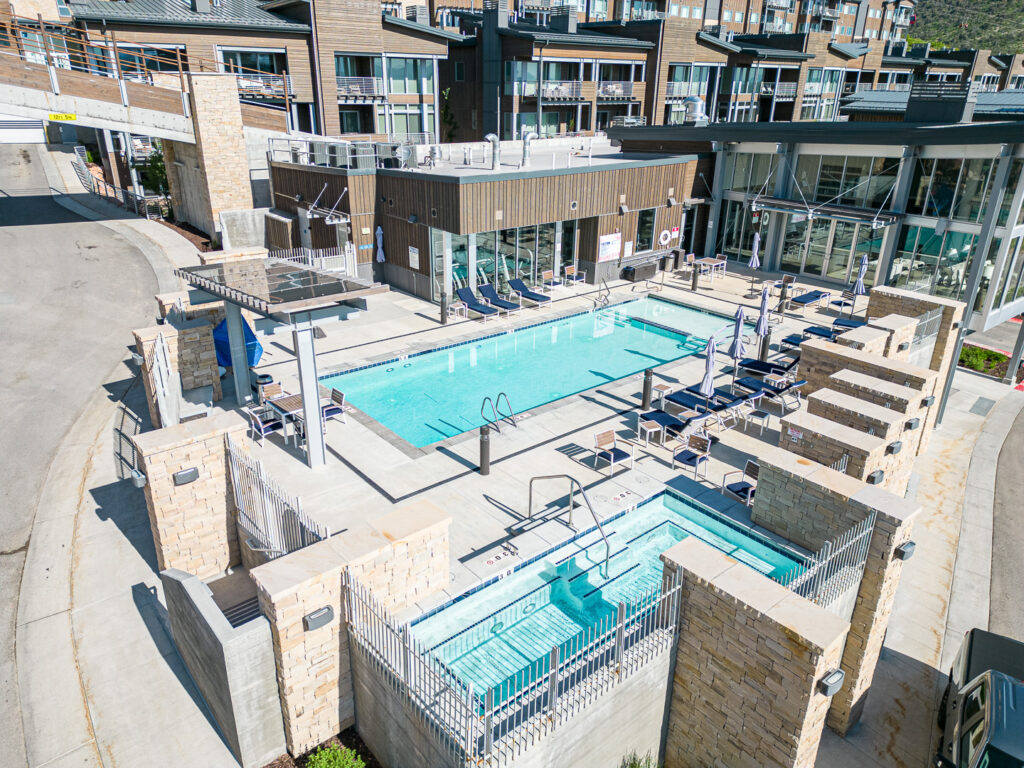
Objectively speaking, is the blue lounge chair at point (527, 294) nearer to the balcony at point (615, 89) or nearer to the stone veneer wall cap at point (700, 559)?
the stone veneer wall cap at point (700, 559)

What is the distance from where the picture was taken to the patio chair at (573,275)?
86.7 feet

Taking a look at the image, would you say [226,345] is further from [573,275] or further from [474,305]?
[573,275]

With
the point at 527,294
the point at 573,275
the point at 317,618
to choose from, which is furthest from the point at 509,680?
the point at 573,275

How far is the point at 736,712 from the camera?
7.72m

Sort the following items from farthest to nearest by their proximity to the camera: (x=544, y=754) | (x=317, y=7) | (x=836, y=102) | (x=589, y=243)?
(x=836, y=102)
(x=317, y=7)
(x=589, y=243)
(x=544, y=754)

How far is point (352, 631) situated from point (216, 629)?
59.2 inches

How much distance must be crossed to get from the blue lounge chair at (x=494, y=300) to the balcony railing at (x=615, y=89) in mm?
31878

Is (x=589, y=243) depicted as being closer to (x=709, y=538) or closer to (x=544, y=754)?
(x=709, y=538)

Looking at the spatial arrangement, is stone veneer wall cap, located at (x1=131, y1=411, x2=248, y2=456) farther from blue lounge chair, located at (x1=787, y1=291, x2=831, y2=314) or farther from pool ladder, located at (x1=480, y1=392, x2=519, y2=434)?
blue lounge chair, located at (x1=787, y1=291, x2=831, y2=314)

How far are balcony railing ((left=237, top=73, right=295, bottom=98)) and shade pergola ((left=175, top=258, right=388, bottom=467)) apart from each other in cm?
2652

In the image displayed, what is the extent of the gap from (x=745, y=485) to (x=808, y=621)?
556 cm

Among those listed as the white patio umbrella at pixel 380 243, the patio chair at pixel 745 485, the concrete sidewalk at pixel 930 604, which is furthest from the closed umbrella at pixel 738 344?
the white patio umbrella at pixel 380 243

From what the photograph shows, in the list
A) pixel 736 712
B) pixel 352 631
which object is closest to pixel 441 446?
pixel 352 631

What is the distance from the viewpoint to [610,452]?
45.8 ft
